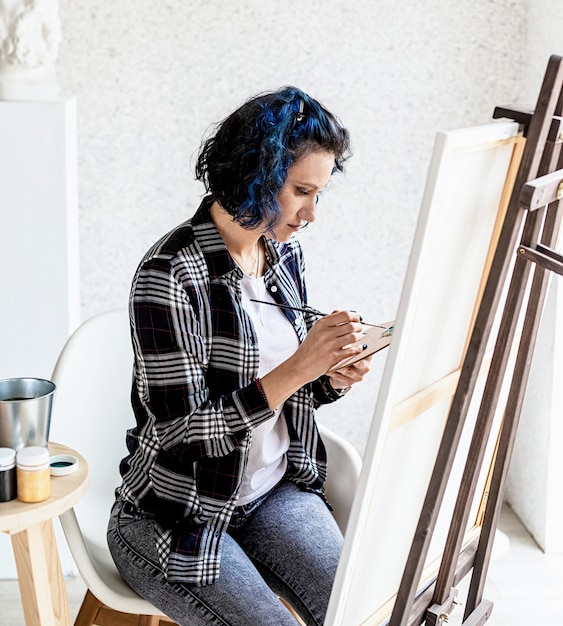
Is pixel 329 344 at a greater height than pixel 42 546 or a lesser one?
greater

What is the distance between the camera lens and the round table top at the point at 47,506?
1.35 metres

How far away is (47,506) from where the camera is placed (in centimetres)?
138

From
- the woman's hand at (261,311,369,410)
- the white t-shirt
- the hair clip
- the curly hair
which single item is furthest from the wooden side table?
the hair clip

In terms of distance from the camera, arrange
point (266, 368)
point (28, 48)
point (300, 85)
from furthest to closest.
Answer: point (300, 85)
point (28, 48)
point (266, 368)

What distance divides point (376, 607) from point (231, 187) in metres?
0.68

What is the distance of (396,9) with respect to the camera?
2.52 m

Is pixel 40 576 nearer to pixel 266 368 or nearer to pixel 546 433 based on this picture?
pixel 266 368

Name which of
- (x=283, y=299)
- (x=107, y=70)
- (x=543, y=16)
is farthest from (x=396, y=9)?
(x=283, y=299)

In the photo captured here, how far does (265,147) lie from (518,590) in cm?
149

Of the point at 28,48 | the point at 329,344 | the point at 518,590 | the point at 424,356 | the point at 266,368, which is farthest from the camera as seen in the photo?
the point at 518,590

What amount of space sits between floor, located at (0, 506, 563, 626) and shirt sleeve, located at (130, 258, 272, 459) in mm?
1019

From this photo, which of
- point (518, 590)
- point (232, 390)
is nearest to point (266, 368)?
point (232, 390)

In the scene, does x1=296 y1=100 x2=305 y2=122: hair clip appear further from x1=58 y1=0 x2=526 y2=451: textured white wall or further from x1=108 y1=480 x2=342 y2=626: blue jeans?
x1=58 y1=0 x2=526 y2=451: textured white wall

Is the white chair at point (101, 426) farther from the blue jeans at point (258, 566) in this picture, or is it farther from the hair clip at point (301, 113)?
the hair clip at point (301, 113)
